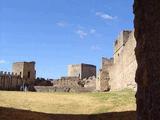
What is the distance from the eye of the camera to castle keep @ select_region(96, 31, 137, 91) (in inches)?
1262

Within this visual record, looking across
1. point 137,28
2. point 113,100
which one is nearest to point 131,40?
point 113,100

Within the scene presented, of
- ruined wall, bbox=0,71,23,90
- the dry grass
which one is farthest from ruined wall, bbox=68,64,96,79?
the dry grass

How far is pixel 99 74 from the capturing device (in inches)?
1946

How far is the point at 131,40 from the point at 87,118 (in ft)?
46.0

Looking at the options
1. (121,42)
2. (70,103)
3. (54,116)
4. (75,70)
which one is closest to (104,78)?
(121,42)

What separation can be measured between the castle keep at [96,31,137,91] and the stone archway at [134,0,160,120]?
22.9 m

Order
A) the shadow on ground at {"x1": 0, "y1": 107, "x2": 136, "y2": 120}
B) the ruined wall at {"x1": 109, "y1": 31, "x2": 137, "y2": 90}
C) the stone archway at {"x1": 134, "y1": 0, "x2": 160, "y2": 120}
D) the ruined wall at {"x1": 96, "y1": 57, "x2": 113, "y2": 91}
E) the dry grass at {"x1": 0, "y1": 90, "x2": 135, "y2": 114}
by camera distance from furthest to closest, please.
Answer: the ruined wall at {"x1": 96, "y1": 57, "x2": 113, "y2": 91} < the ruined wall at {"x1": 109, "y1": 31, "x2": 137, "y2": 90} < the dry grass at {"x1": 0, "y1": 90, "x2": 135, "y2": 114} < the shadow on ground at {"x1": 0, "y1": 107, "x2": 136, "y2": 120} < the stone archway at {"x1": 134, "y1": 0, "x2": 160, "y2": 120}

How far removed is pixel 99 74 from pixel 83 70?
2162cm

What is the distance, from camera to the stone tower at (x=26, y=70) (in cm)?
6020

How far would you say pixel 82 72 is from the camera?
232 ft

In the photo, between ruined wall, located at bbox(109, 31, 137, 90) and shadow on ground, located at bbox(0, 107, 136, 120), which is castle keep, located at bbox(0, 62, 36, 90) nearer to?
ruined wall, located at bbox(109, 31, 137, 90)

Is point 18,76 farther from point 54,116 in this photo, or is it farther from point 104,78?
point 54,116

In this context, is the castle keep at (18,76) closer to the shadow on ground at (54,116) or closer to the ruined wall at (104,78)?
the ruined wall at (104,78)

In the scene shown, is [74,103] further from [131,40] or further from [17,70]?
[17,70]
